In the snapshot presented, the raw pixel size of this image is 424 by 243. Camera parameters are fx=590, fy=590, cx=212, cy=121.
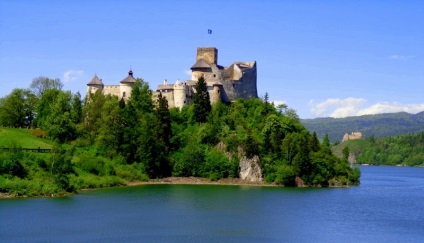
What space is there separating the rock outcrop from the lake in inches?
368

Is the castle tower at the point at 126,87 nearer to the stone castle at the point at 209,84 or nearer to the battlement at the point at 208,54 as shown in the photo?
the stone castle at the point at 209,84

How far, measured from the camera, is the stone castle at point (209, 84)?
82.0m

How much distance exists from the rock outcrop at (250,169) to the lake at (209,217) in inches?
368

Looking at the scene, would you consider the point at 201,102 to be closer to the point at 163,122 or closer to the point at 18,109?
the point at 163,122

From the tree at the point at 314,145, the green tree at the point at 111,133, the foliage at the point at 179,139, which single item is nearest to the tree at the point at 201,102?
the foliage at the point at 179,139

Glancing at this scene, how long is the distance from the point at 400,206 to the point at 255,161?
2122 centimetres

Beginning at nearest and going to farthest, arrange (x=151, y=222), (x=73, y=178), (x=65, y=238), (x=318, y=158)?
(x=65, y=238) → (x=151, y=222) → (x=73, y=178) → (x=318, y=158)

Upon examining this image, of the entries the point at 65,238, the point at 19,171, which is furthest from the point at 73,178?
the point at 65,238

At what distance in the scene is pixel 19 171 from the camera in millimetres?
57594

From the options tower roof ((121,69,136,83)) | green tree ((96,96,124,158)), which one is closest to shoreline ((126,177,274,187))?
green tree ((96,96,124,158))

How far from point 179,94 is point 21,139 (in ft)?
71.9

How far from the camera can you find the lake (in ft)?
126

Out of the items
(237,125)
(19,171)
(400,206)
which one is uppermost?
(237,125)

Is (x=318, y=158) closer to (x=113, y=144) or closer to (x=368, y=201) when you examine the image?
(x=368, y=201)
